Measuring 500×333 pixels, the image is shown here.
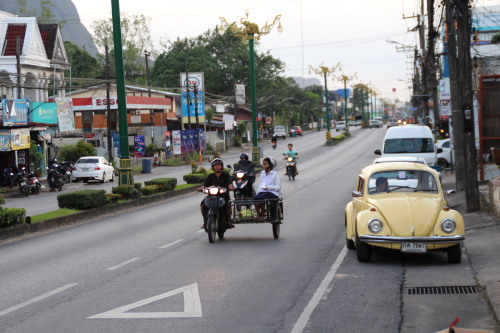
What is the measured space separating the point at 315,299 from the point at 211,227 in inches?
247

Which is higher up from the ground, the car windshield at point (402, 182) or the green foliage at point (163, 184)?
the car windshield at point (402, 182)

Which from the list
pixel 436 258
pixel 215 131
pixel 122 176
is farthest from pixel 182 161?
pixel 436 258

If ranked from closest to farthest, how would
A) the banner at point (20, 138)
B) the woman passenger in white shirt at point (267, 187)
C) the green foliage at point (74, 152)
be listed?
the woman passenger in white shirt at point (267, 187) → the banner at point (20, 138) → the green foliage at point (74, 152)

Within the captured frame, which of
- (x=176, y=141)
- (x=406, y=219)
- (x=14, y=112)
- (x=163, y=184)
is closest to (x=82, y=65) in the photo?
(x=176, y=141)

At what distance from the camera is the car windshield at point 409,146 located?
104ft

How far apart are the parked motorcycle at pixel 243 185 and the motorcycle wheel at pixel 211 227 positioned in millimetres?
1105

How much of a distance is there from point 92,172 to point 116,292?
119 feet

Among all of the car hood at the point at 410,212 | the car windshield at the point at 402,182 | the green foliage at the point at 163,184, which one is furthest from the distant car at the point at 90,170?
the car hood at the point at 410,212

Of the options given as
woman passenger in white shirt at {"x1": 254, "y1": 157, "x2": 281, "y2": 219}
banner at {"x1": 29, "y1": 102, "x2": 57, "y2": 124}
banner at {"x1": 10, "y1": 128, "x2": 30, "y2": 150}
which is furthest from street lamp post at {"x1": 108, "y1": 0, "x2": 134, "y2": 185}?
banner at {"x1": 29, "y1": 102, "x2": 57, "y2": 124}

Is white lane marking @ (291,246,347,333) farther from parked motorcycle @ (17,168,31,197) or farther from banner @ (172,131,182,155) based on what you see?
banner @ (172,131,182,155)

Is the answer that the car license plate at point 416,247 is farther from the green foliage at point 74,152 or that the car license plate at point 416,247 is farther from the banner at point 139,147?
the banner at point 139,147

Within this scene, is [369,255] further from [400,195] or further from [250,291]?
[250,291]

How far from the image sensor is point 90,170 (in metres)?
46.0

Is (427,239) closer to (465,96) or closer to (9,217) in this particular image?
(465,96)
